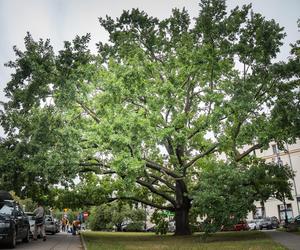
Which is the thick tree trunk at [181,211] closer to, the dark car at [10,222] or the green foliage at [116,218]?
the dark car at [10,222]

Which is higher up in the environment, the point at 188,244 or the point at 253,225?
the point at 253,225

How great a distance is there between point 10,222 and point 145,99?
12285 mm

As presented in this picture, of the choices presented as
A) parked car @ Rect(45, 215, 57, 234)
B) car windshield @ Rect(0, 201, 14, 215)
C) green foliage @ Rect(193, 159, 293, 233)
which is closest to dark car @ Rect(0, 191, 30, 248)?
car windshield @ Rect(0, 201, 14, 215)

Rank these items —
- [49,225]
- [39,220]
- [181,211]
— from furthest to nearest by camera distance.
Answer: [49,225] → [181,211] → [39,220]

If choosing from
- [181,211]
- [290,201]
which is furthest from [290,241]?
[290,201]

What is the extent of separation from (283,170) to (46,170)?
15.3 metres

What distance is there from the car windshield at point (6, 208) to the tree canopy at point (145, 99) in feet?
14.2

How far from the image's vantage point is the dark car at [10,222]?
14.8 metres

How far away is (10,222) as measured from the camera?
594 inches

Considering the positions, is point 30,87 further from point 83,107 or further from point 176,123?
point 176,123

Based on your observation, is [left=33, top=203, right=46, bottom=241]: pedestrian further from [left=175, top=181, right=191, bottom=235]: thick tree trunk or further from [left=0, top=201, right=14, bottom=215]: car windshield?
[left=175, top=181, right=191, bottom=235]: thick tree trunk

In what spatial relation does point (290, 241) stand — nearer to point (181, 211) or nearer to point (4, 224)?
point (181, 211)

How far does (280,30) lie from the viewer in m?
23.5

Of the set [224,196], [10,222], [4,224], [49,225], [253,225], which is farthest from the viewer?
[253,225]
